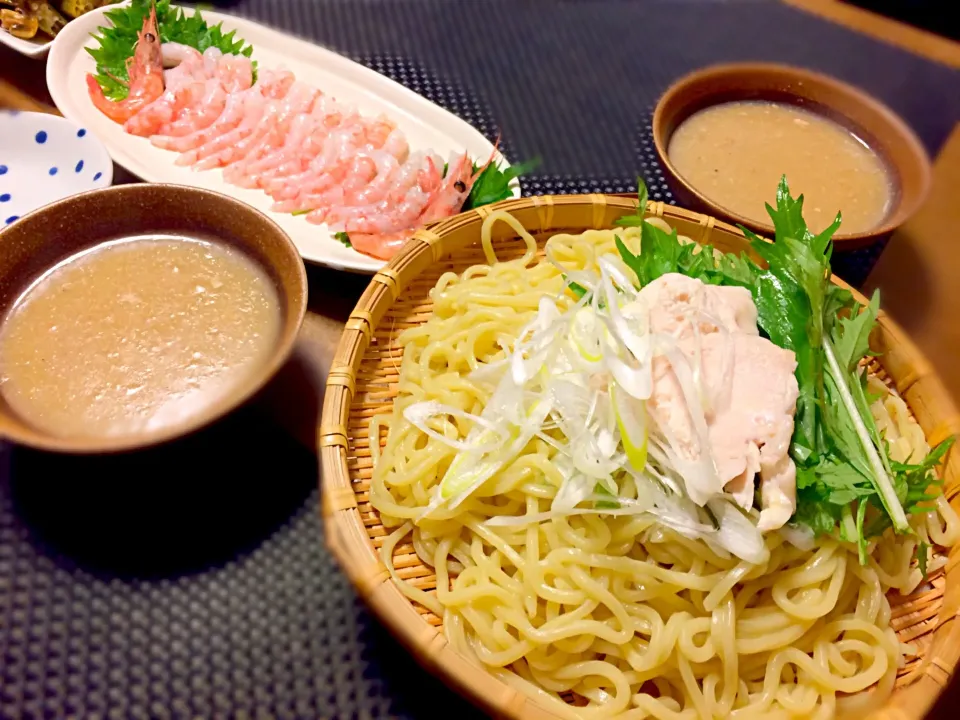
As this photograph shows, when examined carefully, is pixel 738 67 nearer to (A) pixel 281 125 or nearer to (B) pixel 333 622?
(A) pixel 281 125

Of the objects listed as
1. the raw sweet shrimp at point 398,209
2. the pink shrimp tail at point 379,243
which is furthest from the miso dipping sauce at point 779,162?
the pink shrimp tail at point 379,243

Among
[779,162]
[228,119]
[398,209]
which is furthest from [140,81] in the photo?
[779,162]

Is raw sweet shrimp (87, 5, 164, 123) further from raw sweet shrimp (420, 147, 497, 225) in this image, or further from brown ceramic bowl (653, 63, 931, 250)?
brown ceramic bowl (653, 63, 931, 250)

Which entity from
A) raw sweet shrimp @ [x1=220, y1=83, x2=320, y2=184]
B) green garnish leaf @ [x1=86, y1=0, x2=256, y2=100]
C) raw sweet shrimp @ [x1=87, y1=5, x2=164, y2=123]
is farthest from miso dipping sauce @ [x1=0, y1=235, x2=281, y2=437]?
green garnish leaf @ [x1=86, y1=0, x2=256, y2=100]

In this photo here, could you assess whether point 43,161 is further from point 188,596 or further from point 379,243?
point 188,596

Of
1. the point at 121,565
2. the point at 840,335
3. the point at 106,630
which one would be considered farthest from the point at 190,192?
the point at 840,335
